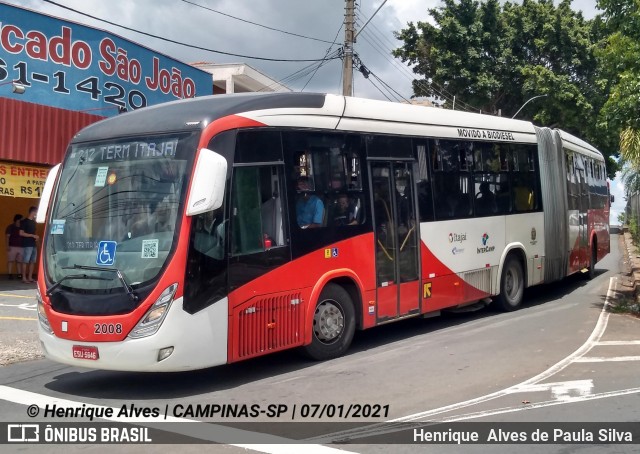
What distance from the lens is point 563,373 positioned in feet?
27.6

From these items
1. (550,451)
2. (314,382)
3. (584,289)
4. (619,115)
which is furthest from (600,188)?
(550,451)

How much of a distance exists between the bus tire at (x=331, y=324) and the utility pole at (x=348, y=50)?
11.7 m

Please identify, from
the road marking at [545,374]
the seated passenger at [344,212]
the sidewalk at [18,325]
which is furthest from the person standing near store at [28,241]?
the road marking at [545,374]

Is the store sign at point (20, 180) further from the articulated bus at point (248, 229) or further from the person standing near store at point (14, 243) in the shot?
the articulated bus at point (248, 229)

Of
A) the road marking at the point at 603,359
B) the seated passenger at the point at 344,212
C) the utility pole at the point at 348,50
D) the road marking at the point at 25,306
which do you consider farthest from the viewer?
the utility pole at the point at 348,50

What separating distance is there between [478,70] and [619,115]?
846 inches

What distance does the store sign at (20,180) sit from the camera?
15.7 meters

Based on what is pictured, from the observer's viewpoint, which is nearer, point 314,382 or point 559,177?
point 314,382

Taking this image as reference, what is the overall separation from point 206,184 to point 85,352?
6.91 ft

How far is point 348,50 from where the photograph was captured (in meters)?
20.9

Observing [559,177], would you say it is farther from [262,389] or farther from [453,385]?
[262,389]

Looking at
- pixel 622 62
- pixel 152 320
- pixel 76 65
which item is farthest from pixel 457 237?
pixel 76 65

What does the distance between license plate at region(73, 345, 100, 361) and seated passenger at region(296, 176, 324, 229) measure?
281 cm

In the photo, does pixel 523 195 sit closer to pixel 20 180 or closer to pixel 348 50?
pixel 348 50
